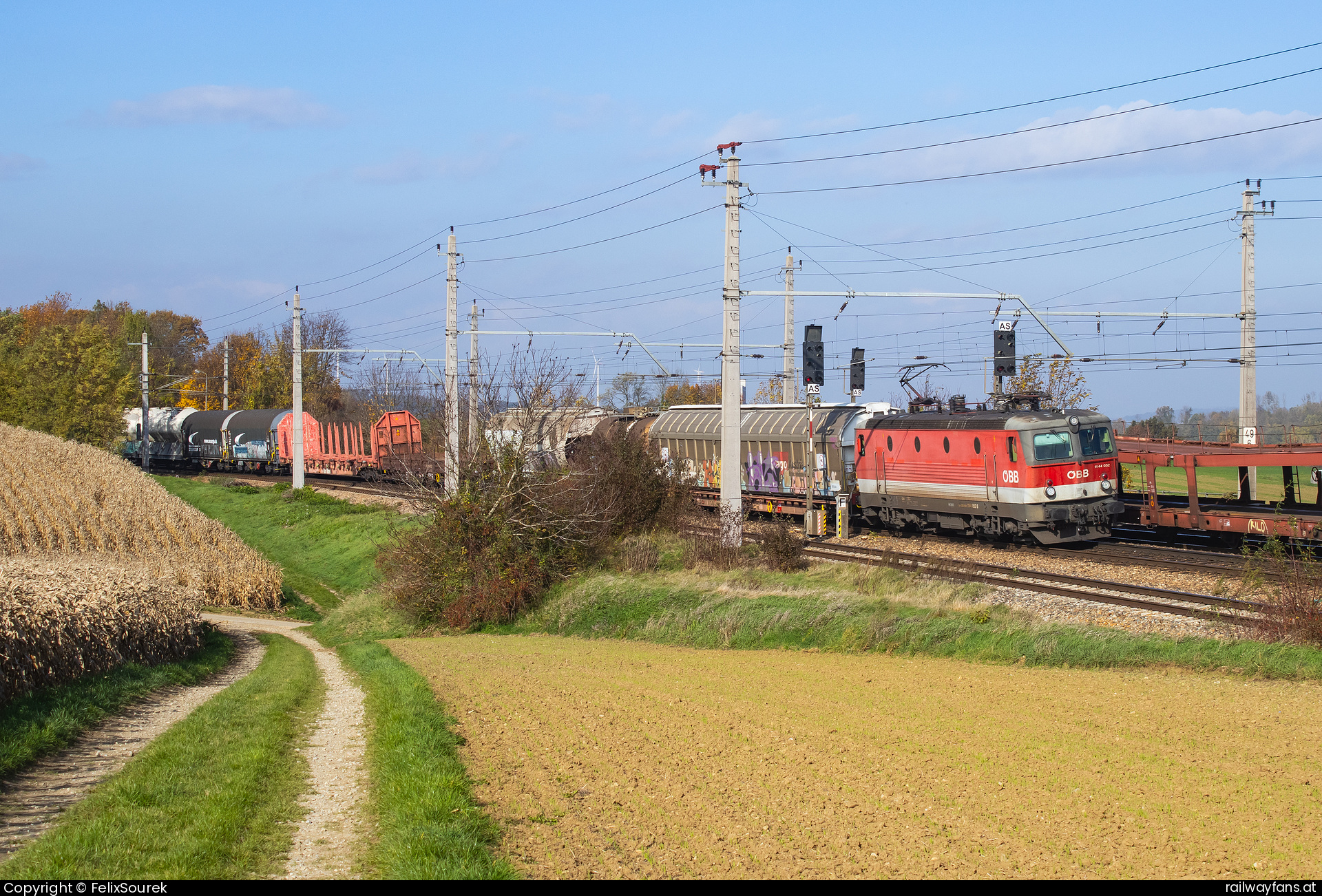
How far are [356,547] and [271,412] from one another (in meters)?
25.9

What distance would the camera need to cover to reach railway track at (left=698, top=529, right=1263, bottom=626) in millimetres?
16453

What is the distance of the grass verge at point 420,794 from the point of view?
648cm

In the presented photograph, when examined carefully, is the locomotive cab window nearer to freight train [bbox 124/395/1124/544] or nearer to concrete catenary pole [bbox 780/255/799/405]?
freight train [bbox 124/395/1124/544]

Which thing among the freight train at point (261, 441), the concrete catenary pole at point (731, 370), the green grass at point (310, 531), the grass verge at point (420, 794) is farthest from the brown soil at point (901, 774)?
the freight train at point (261, 441)

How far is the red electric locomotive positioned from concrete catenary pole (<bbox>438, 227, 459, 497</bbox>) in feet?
40.3

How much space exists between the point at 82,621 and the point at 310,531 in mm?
28897

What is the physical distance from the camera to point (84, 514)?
3059cm

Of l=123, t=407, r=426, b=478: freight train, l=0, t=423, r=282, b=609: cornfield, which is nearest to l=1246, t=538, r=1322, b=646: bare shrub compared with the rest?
l=0, t=423, r=282, b=609: cornfield

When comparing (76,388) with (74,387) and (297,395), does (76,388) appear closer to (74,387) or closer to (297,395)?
(74,387)

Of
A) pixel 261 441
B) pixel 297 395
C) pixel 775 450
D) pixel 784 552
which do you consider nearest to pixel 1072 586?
pixel 784 552

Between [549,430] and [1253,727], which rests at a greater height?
[549,430]

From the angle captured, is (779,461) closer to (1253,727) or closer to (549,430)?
(549,430)

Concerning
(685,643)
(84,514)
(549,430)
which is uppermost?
(549,430)
